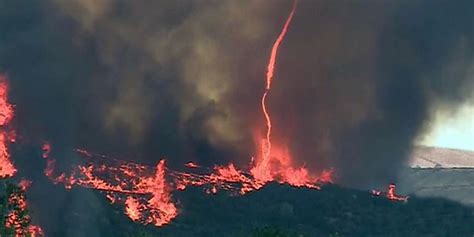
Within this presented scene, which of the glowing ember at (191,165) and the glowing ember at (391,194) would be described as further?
the glowing ember at (391,194)

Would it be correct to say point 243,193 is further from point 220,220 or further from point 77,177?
point 77,177

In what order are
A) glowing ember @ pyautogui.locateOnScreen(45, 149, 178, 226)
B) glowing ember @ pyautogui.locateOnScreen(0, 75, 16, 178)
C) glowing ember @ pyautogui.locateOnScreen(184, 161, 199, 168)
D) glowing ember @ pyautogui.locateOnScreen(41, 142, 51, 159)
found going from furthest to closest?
glowing ember @ pyautogui.locateOnScreen(184, 161, 199, 168)
glowing ember @ pyautogui.locateOnScreen(41, 142, 51, 159)
glowing ember @ pyautogui.locateOnScreen(45, 149, 178, 226)
glowing ember @ pyautogui.locateOnScreen(0, 75, 16, 178)

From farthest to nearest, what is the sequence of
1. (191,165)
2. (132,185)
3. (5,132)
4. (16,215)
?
(191,165), (132,185), (5,132), (16,215)

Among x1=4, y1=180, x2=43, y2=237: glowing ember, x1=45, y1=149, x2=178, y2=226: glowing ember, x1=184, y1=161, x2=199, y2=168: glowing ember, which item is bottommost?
x1=4, y1=180, x2=43, y2=237: glowing ember

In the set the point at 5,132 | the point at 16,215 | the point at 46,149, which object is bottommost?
the point at 16,215

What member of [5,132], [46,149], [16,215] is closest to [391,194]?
[46,149]

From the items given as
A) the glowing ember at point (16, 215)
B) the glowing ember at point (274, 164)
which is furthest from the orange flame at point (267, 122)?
the glowing ember at point (16, 215)

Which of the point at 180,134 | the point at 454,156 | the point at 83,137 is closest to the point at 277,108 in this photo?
the point at 180,134

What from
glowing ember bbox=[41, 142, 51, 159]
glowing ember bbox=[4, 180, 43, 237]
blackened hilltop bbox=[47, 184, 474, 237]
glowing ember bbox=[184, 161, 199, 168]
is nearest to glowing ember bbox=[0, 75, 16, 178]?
glowing ember bbox=[41, 142, 51, 159]

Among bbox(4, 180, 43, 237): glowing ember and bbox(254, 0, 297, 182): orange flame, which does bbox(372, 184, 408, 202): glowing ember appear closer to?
bbox(254, 0, 297, 182): orange flame

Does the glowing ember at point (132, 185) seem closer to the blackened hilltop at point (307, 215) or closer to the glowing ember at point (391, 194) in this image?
the blackened hilltop at point (307, 215)

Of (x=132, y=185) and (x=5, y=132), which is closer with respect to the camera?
(x=5, y=132)

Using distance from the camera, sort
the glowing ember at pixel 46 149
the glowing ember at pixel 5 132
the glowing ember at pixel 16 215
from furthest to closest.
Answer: the glowing ember at pixel 46 149 → the glowing ember at pixel 5 132 → the glowing ember at pixel 16 215

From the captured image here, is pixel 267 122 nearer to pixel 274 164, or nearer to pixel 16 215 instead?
pixel 274 164
